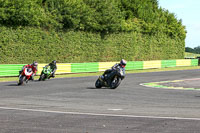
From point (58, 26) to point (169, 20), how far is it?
2418 centimetres

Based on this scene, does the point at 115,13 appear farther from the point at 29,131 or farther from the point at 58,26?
the point at 29,131

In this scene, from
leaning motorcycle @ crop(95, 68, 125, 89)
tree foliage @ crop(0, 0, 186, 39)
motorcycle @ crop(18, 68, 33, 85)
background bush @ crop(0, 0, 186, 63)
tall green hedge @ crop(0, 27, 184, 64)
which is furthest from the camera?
tree foliage @ crop(0, 0, 186, 39)

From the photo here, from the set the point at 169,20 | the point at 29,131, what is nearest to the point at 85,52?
the point at 169,20

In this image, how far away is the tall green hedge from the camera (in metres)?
31.1

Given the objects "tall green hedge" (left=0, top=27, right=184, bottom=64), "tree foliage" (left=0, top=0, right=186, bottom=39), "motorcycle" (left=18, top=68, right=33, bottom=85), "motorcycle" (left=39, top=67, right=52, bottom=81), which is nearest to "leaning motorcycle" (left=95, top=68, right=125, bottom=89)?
"motorcycle" (left=18, top=68, right=33, bottom=85)

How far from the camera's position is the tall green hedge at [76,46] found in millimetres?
31109

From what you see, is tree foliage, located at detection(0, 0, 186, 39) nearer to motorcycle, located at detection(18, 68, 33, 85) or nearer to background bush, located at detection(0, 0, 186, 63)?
background bush, located at detection(0, 0, 186, 63)

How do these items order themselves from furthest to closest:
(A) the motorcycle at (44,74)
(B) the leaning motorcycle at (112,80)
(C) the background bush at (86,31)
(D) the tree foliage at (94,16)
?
(D) the tree foliage at (94,16)
(C) the background bush at (86,31)
(A) the motorcycle at (44,74)
(B) the leaning motorcycle at (112,80)

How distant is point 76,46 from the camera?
124ft

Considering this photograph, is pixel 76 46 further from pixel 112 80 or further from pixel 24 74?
pixel 112 80

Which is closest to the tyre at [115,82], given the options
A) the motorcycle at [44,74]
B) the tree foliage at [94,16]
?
the motorcycle at [44,74]

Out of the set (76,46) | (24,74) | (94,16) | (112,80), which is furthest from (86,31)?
(112,80)

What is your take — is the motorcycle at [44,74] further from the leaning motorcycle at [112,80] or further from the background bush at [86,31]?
the background bush at [86,31]

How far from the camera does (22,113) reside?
926cm
